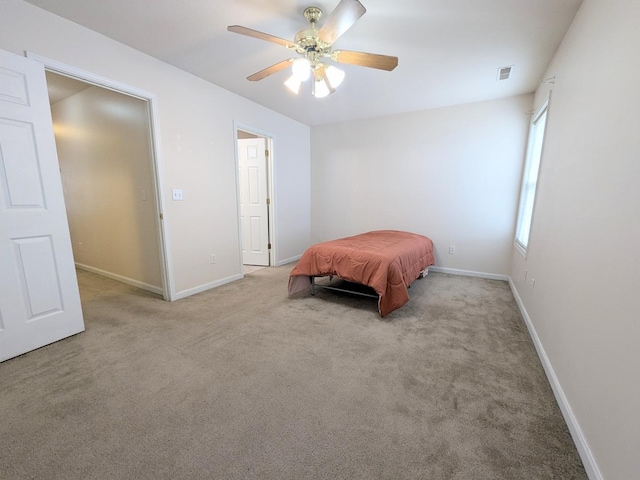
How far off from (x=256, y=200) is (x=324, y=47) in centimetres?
270

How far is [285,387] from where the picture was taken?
5.26 ft

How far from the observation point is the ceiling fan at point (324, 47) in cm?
155

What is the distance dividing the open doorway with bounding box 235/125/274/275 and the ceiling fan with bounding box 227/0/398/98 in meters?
1.96

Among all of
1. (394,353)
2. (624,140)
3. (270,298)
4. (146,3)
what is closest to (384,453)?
(394,353)

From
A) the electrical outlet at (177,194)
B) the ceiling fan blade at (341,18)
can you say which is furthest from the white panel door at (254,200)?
the ceiling fan blade at (341,18)

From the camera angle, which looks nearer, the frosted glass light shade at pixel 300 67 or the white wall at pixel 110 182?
the frosted glass light shade at pixel 300 67

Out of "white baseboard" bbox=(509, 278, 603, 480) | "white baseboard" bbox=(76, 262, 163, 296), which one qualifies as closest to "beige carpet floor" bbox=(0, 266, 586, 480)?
"white baseboard" bbox=(509, 278, 603, 480)

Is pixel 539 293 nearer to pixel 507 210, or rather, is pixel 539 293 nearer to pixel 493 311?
pixel 493 311

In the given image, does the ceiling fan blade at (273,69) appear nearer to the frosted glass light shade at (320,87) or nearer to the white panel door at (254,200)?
the frosted glass light shade at (320,87)

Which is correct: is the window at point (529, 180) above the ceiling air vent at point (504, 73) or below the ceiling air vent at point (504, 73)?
below

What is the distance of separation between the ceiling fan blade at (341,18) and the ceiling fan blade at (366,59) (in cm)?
15

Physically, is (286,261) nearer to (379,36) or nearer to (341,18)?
(379,36)

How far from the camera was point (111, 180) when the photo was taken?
10.9 ft

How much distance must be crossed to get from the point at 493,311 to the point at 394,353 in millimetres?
1406
